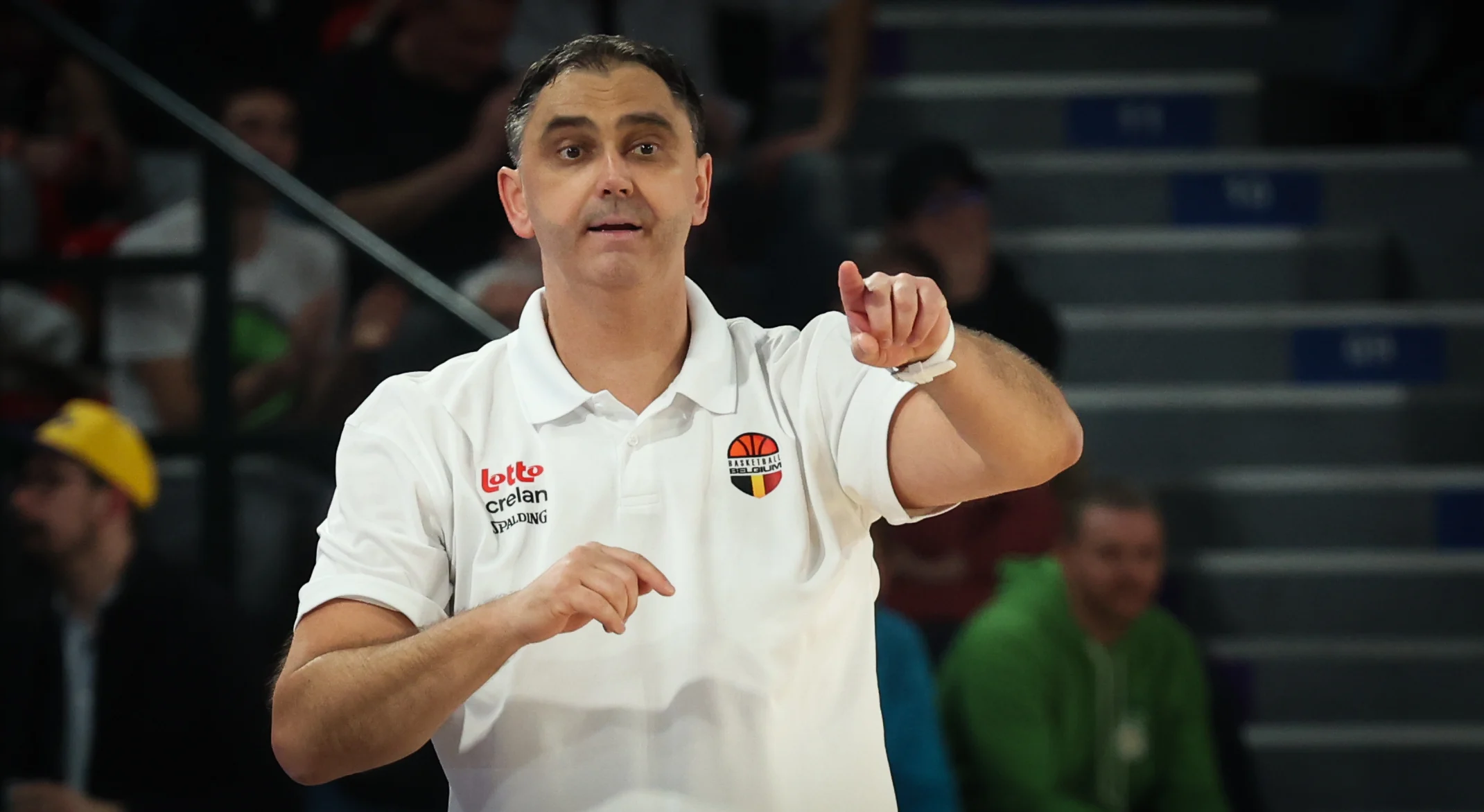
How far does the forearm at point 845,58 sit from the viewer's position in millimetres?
5691

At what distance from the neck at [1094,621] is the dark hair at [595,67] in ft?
8.10

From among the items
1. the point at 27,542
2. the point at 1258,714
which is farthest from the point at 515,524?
the point at 1258,714

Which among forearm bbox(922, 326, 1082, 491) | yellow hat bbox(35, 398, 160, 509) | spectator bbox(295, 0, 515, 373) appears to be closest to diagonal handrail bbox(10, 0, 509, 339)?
spectator bbox(295, 0, 515, 373)

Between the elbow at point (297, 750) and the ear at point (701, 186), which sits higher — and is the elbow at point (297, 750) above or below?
below

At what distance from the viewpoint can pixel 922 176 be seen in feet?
16.8

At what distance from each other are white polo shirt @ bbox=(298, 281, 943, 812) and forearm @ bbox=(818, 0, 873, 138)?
362cm

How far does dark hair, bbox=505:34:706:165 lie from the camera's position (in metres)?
2.12

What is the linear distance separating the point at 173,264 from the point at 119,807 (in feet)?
3.51

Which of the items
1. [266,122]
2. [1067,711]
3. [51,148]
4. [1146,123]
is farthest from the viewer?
[1146,123]

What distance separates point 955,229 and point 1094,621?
4.04 ft

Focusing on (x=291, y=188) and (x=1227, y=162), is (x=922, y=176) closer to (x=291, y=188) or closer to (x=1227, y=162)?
(x=1227, y=162)

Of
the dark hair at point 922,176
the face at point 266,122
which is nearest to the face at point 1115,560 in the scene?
the dark hair at point 922,176

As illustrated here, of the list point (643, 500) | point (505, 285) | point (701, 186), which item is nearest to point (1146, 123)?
point (505, 285)

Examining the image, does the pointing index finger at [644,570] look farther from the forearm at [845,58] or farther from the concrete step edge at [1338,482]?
the forearm at [845,58]
